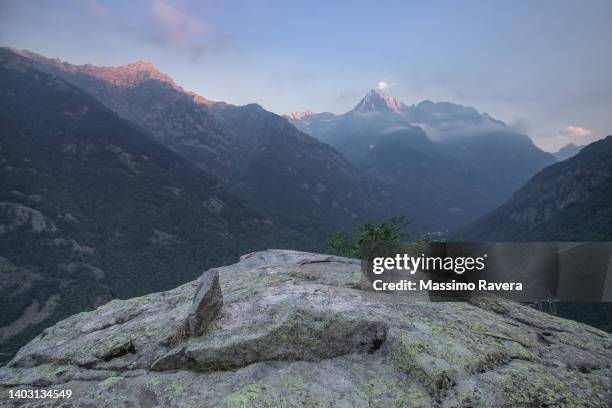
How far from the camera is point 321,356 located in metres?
12.8

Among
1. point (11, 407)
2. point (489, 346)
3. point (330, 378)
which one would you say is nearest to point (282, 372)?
point (330, 378)

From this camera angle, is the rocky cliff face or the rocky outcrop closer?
the rocky cliff face

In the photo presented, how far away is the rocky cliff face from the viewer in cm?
1134

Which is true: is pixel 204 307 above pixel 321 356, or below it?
above

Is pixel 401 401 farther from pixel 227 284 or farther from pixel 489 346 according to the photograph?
pixel 227 284

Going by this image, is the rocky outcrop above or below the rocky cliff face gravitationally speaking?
above

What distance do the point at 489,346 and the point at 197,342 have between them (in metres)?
10.3

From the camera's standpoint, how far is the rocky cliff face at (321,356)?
11.3 m

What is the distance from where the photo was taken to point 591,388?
1178 cm

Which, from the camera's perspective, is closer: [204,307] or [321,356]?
[321,356]

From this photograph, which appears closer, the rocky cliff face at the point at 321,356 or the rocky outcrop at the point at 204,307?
the rocky cliff face at the point at 321,356

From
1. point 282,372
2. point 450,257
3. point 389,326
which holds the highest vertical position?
point 450,257

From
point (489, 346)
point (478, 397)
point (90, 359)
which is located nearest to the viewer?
point (478, 397)

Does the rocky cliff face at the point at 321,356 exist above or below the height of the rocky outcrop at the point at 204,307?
below
